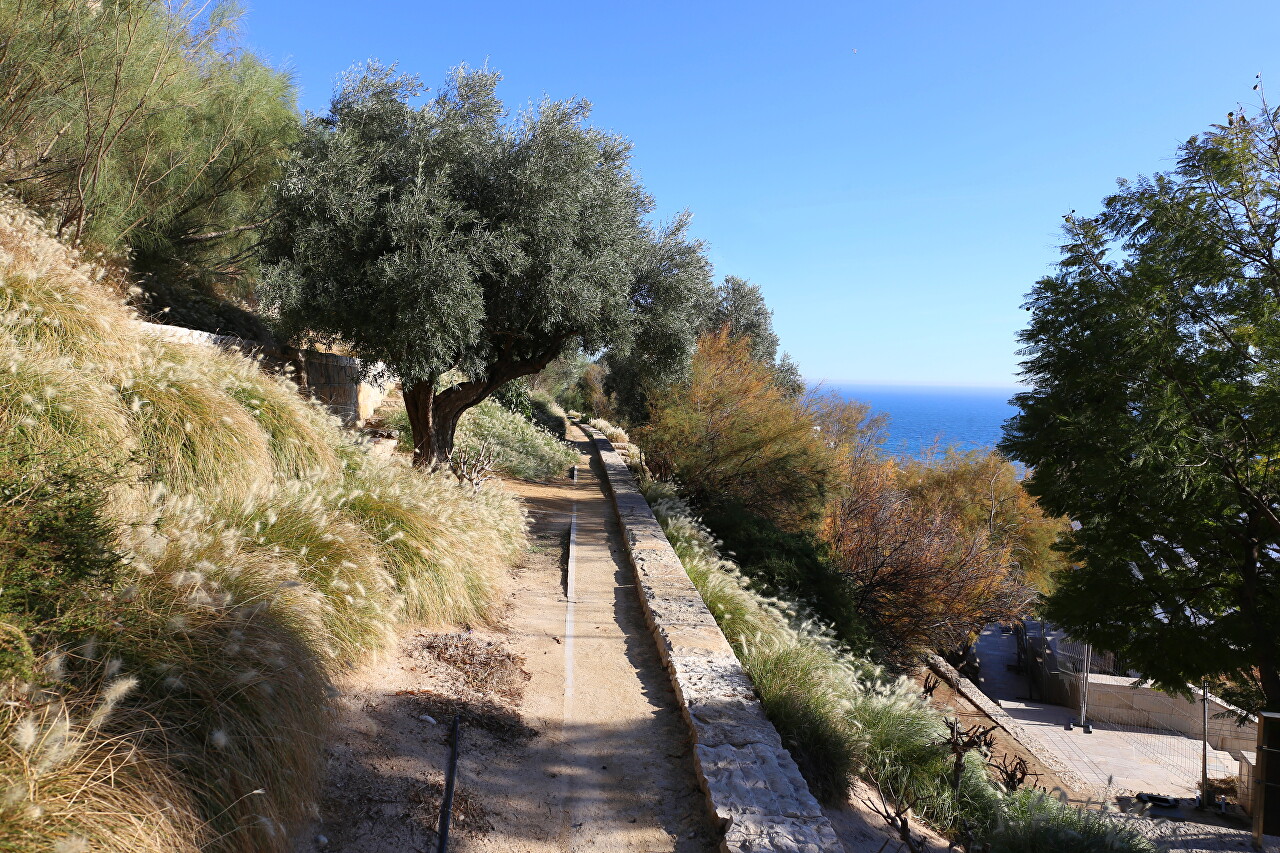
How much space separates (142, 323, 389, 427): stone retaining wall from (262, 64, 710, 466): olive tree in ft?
4.13

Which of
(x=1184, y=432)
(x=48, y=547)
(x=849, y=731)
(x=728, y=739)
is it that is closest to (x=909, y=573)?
(x=1184, y=432)

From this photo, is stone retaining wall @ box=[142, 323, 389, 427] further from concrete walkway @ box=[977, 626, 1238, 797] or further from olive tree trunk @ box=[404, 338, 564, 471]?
concrete walkway @ box=[977, 626, 1238, 797]

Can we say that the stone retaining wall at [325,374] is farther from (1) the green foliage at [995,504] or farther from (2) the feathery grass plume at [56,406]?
(1) the green foliage at [995,504]

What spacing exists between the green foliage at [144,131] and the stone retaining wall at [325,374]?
2029 millimetres

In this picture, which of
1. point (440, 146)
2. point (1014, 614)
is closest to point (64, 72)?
point (440, 146)

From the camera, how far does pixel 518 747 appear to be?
428 centimetres

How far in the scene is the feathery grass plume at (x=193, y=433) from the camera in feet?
16.2

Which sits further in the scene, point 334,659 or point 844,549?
point 844,549

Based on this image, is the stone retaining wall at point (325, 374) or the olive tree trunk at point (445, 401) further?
the olive tree trunk at point (445, 401)

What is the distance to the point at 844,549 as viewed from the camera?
17109mm

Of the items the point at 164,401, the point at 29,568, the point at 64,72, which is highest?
the point at 64,72

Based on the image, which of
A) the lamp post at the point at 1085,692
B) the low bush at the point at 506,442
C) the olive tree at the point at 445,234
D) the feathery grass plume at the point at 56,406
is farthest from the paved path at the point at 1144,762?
the feathery grass plume at the point at 56,406

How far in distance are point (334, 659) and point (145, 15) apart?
9882mm

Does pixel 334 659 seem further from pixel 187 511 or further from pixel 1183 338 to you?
pixel 1183 338
